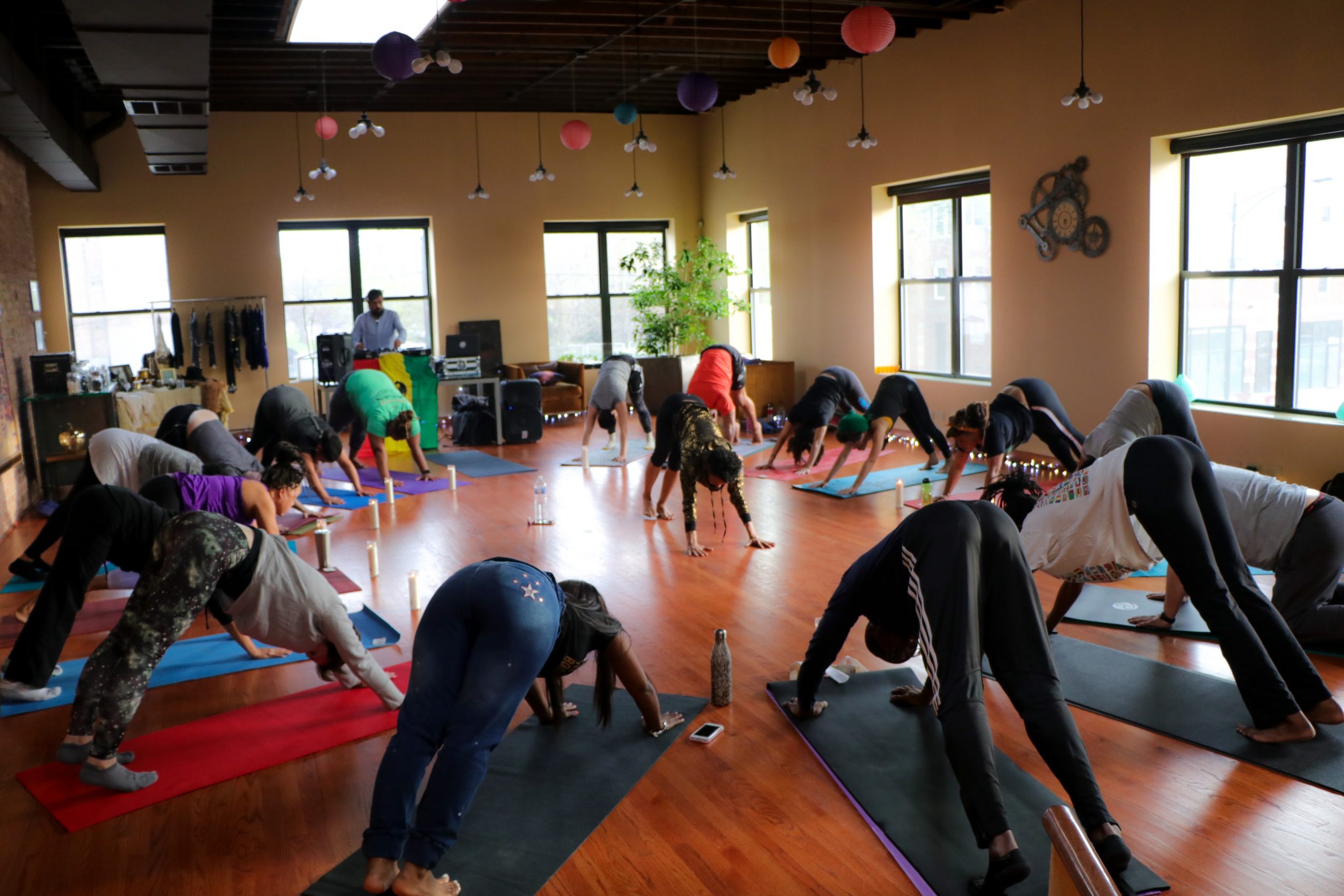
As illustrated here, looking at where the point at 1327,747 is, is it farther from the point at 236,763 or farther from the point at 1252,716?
the point at 236,763

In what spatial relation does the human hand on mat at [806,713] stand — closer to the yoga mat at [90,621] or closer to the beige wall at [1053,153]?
the yoga mat at [90,621]

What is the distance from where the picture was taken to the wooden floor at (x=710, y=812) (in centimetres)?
285

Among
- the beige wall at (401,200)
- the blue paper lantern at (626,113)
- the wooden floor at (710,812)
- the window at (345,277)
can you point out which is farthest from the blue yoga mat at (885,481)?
the window at (345,277)

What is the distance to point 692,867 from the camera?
9.54ft

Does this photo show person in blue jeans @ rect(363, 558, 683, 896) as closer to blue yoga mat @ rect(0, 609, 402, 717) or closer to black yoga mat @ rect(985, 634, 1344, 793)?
blue yoga mat @ rect(0, 609, 402, 717)

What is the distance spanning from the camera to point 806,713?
149 inches

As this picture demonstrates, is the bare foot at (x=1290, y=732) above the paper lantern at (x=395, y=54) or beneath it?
beneath

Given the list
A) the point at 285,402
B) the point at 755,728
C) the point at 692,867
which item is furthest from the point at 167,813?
the point at 285,402

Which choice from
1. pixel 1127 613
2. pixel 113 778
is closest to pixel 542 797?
pixel 113 778

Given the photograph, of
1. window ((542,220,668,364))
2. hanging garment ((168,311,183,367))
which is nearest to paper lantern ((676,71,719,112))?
window ((542,220,668,364))

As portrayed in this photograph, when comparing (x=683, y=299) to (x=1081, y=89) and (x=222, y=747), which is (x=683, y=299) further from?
(x=222, y=747)

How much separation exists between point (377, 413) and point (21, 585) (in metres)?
2.99

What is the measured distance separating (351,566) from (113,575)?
1.30 meters

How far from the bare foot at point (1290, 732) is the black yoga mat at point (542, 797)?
1.89m
